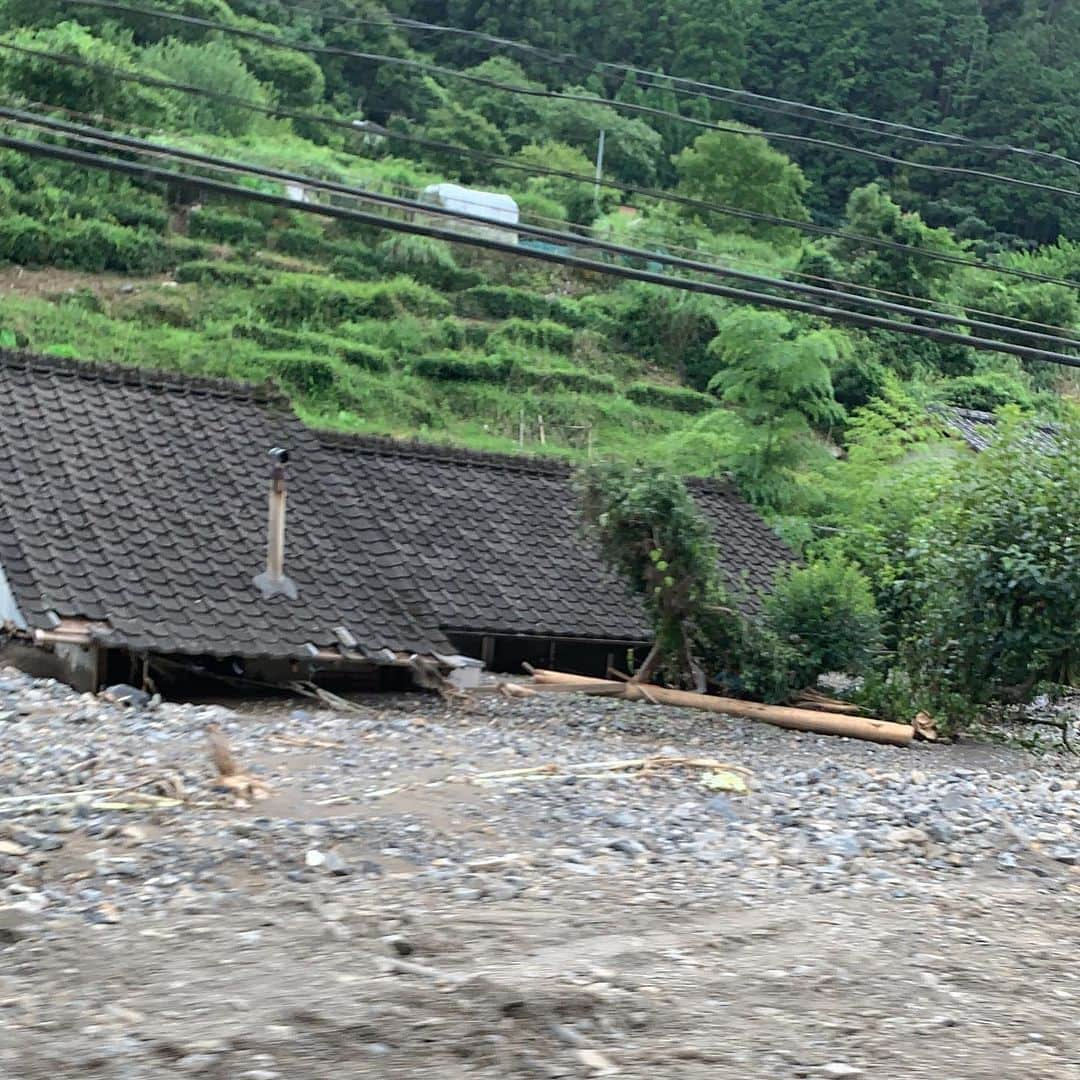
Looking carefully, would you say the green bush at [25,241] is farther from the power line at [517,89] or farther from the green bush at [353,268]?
the power line at [517,89]

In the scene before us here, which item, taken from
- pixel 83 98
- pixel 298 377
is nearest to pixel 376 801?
pixel 298 377

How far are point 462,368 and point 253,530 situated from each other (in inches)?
851

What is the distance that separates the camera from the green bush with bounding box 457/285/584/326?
40094 mm

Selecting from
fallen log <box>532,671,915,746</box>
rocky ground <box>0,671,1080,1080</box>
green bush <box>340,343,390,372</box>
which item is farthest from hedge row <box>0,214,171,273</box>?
rocky ground <box>0,671,1080,1080</box>

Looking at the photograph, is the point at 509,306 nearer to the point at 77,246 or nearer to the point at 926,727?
the point at 77,246

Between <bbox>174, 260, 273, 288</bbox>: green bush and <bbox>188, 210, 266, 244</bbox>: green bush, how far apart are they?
9.71 ft

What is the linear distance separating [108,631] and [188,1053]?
7738mm

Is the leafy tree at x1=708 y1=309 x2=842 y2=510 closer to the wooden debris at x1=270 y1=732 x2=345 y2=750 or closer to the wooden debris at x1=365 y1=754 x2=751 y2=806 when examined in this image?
the wooden debris at x1=365 y1=754 x2=751 y2=806

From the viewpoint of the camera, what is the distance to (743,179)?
47156 millimetres

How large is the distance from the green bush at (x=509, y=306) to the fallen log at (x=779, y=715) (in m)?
26.8

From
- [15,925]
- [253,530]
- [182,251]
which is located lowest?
[15,925]

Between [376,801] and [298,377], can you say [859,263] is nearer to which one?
[298,377]

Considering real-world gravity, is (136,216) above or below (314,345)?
above

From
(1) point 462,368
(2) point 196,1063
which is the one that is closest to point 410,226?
(2) point 196,1063
